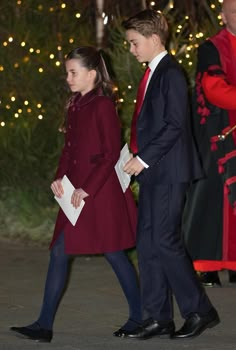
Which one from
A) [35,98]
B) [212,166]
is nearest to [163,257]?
[212,166]

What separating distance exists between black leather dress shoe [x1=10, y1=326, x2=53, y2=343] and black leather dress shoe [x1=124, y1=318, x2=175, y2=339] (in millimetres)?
411

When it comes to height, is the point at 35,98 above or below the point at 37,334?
above

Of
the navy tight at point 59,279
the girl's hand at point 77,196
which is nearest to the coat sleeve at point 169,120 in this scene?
the girl's hand at point 77,196

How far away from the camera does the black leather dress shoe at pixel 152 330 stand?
623 cm

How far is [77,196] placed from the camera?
6078mm

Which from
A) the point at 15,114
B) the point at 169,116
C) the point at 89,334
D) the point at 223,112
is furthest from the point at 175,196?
the point at 15,114

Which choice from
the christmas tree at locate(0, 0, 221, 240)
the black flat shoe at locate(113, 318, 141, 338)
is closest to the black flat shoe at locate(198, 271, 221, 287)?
the black flat shoe at locate(113, 318, 141, 338)

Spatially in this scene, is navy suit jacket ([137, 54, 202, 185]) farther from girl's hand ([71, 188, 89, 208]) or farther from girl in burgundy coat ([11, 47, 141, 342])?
girl's hand ([71, 188, 89, 208])

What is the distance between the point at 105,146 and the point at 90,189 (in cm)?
23

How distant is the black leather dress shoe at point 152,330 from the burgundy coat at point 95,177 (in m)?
0.41

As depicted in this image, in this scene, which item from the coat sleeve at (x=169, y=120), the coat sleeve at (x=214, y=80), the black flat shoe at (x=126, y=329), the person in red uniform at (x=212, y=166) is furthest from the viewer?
the person in red uniform at (x=212, y=166)

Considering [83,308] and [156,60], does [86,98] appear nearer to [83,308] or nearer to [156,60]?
[156,60]

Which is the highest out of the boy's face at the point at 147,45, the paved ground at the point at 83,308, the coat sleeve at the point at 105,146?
the boy's face at the point at 147,45

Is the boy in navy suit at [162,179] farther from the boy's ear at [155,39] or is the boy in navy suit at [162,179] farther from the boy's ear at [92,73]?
the boy's ear at [92,73]
